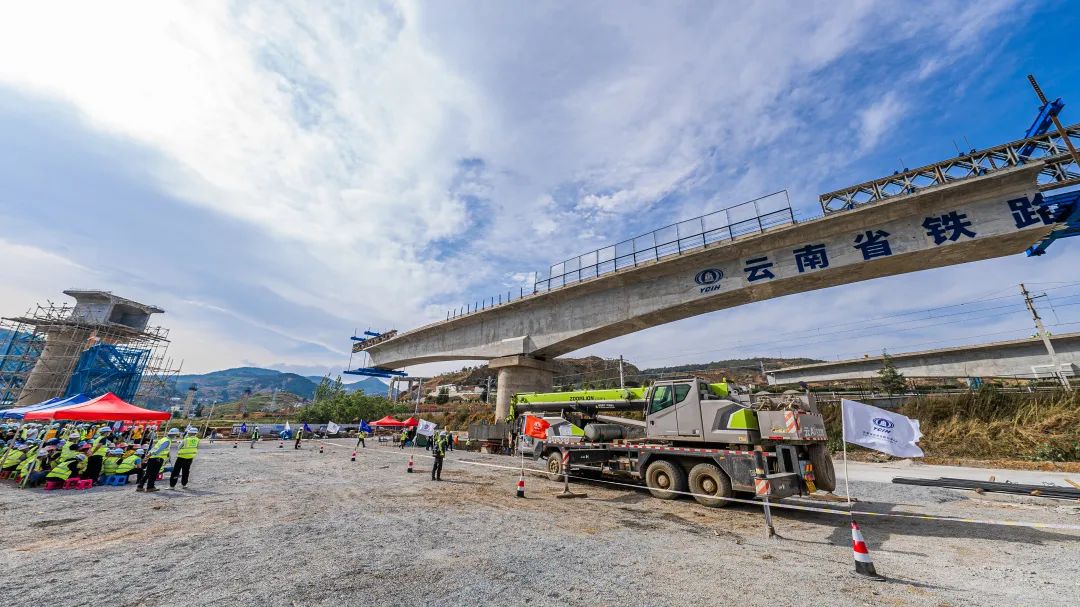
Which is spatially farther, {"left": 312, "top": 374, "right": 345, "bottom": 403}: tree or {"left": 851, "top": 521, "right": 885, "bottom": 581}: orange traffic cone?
{"left": 312, "top": 374, "right": 345, "bottom": 403}: tree

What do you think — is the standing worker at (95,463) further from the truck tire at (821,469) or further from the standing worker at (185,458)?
the truck tire at (821,469)

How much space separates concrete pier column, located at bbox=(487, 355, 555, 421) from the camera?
21.8 metres

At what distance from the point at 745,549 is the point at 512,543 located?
3750mm

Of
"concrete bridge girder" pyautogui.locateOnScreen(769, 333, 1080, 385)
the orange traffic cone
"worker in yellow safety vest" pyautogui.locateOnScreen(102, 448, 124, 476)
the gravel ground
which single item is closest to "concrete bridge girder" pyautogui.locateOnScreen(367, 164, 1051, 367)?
the gravel ground

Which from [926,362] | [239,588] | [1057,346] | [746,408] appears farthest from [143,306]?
[1057,346]

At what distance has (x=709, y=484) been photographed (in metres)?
9.73

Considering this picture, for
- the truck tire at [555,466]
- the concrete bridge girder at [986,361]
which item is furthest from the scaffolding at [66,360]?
the concrete bridge girder at [986,361]

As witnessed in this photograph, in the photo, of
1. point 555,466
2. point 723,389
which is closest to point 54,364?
point 555,466

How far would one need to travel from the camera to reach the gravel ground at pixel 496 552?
4.34m

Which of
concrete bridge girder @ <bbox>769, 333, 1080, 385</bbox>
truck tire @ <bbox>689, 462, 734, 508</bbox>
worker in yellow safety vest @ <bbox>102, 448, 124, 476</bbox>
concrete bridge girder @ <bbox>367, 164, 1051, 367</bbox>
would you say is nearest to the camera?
truck tire @ <bbox>689, 462, 734, 508</bbox>

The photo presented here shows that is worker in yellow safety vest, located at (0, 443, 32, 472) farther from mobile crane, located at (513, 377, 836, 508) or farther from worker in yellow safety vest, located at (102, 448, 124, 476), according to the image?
mobile crane, located at (513, 377, 836, 508)

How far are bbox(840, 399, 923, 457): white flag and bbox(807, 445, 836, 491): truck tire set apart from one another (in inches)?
136

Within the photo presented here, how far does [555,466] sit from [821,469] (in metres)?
7.79

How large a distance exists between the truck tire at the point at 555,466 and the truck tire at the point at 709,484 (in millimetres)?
4646
